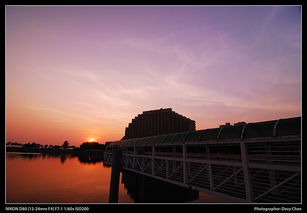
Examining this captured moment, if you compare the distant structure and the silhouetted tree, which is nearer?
the distant structure

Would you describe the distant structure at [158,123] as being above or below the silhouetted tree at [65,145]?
above

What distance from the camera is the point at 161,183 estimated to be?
21594 millimetres

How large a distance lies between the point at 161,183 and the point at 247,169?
1618 centimetres

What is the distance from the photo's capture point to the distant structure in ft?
253

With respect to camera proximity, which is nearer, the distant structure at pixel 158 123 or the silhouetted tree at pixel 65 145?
the distant structure at pixel 158 123

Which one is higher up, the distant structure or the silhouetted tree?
the distant structure

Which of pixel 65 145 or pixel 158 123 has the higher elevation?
pixel 158 123

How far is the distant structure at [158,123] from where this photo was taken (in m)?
77.2

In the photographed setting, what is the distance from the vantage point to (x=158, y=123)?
269 feet

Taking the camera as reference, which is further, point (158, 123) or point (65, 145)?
point (65, 145)
